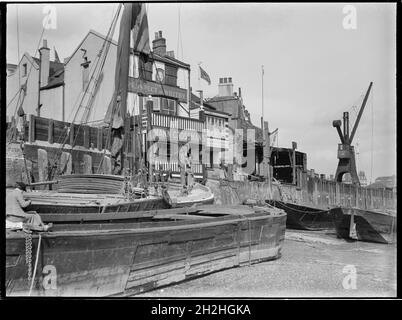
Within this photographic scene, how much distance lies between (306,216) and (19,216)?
1440cm

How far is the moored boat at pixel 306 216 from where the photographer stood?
59.3 ft

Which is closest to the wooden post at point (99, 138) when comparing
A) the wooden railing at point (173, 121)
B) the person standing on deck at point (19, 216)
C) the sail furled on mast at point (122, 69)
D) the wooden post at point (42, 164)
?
the wooden railing at point (173, 121)

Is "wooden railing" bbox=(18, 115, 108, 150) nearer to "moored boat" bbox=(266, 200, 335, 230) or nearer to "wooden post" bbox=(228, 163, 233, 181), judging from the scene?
"wooden post" bbox=(228, 163, 233, 181)

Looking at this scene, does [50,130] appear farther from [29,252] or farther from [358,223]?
[29,252]

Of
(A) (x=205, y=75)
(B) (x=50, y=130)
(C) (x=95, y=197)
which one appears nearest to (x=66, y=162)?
(B) (x=50, y=130)

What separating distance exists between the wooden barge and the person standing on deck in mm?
136

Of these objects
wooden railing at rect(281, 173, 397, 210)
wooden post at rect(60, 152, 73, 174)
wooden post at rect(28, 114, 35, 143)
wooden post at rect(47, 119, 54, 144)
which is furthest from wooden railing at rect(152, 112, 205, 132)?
wooden railing at rect(281, 173, 397, 210)

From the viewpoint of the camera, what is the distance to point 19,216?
17.6 feet

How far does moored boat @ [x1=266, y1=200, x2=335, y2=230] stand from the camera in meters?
18.1

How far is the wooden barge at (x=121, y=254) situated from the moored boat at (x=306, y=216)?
382 inches

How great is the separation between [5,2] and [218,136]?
10.3 m

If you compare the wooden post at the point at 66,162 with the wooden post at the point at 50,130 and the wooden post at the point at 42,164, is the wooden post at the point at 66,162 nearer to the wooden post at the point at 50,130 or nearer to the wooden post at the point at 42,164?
the wooden post at the point at 50,130
